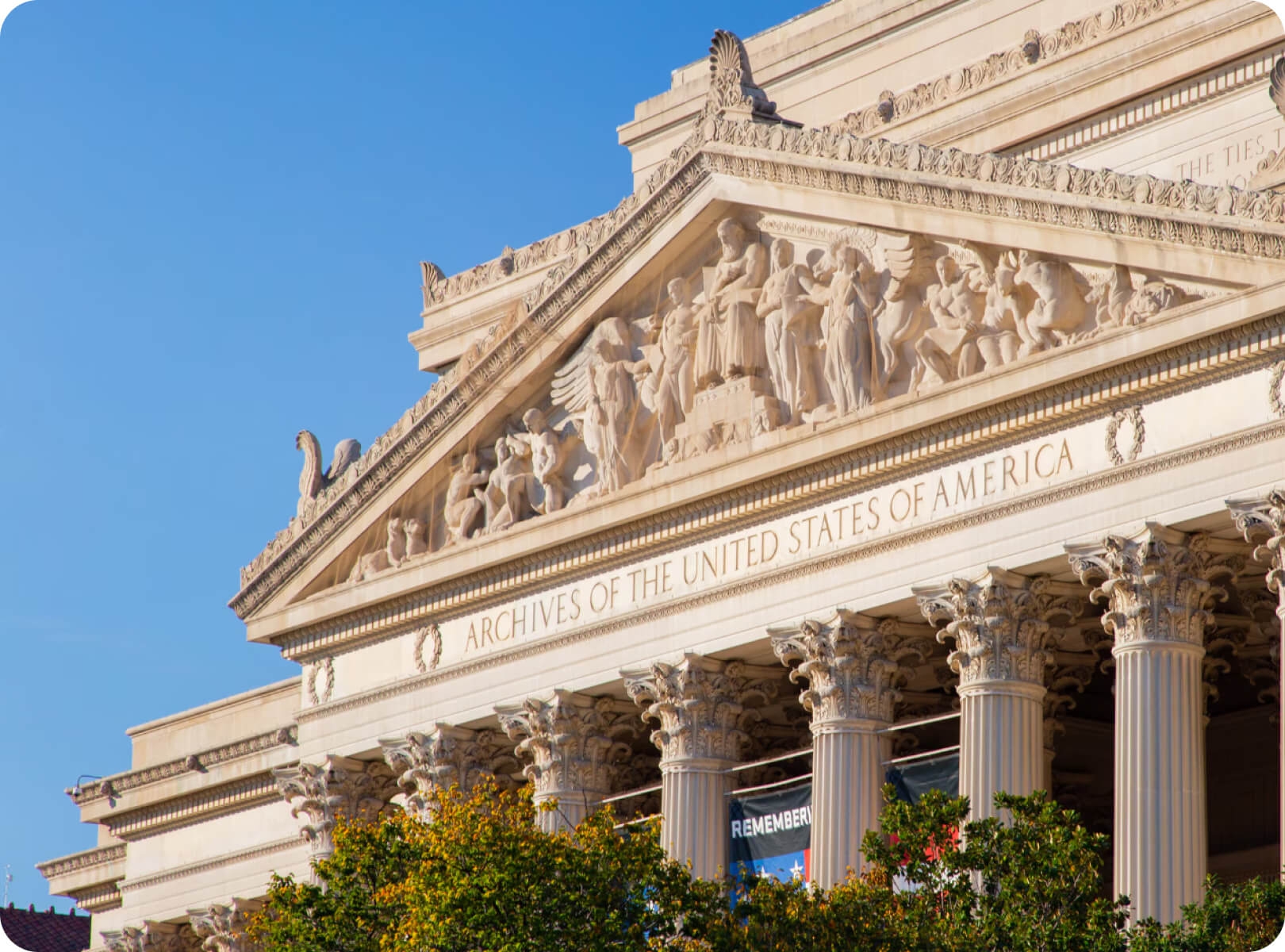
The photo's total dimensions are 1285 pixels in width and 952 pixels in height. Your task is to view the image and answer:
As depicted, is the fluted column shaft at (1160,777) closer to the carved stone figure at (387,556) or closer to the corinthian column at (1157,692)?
the corinthian column at (1157,692)

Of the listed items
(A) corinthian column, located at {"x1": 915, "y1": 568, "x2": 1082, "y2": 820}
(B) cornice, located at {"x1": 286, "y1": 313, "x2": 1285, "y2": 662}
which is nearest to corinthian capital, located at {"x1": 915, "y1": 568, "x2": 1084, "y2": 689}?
(A) corinthian column, located at {"x1": 915, "y1": 568, "x2": 1082, "y2": 820}

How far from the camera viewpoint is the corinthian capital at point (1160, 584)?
40156mm

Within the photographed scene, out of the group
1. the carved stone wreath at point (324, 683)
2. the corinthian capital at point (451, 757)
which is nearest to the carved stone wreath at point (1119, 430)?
the corinthian capital at point (451, 757)

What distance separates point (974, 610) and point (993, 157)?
272 inches

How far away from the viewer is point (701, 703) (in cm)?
4725

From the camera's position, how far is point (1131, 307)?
133ft

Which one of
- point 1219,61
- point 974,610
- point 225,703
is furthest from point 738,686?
point 225,703

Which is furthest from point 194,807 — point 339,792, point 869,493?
point 869,493

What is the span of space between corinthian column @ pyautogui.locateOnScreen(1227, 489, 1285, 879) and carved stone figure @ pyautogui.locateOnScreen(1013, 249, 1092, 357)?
4.12 m

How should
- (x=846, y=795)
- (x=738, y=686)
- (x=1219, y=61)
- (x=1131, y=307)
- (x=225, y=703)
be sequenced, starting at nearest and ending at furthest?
(x=1131, y=307)
(x=846, y=795)
(x=738, y=686)
(x=1219, y=61)
(x=225, y=703)

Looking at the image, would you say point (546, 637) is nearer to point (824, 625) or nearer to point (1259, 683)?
point (824, 625)

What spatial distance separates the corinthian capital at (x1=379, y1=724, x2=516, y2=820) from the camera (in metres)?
51.7

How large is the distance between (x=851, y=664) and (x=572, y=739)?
6.88 meters

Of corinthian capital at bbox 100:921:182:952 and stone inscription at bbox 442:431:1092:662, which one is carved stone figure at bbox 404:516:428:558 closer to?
stone inscription at bbox 442:431:1092:662
